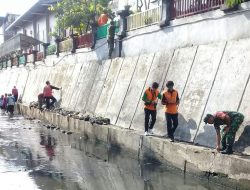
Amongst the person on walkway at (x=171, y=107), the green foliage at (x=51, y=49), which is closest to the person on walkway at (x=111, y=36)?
the person on walkway at (x=171, y=107)

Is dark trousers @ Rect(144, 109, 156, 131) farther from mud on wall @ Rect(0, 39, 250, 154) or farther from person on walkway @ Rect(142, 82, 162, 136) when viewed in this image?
mud on wall @ Rect(0, 39, 250, 154)

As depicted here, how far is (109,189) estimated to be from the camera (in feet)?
24.9

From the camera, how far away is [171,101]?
961 centimetres

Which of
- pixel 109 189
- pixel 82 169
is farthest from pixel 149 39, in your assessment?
pixel 109 189

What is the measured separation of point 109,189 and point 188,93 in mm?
3990

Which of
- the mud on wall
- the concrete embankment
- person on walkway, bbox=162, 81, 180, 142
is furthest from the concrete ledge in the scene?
the mud on wall

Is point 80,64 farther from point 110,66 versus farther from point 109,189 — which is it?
point 109,189

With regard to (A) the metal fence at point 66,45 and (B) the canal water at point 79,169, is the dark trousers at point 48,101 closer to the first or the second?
(A) the metal fence at point 66,45

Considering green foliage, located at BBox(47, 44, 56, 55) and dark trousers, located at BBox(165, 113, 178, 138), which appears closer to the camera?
dark trousers, located at BBox(165, 113, 178, 138)

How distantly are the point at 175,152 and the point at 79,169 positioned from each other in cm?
244

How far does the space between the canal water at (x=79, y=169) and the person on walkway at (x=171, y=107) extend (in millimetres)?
998

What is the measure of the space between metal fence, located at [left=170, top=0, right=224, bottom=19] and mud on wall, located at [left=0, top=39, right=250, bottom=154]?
1.22 meters

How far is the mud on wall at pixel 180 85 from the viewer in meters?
8.91

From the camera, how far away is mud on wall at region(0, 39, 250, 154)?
8906 millimetres
